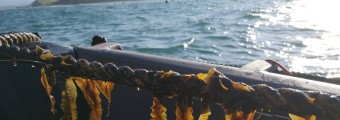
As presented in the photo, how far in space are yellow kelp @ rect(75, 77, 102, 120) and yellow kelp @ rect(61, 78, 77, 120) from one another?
42mm

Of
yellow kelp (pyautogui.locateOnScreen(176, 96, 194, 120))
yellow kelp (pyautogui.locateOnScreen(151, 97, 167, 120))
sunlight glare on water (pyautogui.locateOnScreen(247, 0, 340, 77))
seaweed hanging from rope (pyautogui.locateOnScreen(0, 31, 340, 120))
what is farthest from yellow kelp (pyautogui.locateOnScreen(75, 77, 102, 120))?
sunlight glare on water (pyautogui.locateOnScreen(247, 0, 340, 77))

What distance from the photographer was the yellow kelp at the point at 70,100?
212 centimetres

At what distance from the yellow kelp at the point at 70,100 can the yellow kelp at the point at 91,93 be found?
0.04 m

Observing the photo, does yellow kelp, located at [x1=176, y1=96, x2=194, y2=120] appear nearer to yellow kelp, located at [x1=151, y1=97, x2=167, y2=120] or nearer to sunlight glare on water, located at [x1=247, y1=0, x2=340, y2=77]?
yellow kelp, located at [x1=151, y1=97, x2=167, y2=120]

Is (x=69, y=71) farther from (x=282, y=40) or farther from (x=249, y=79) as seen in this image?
(x=282, y=40)

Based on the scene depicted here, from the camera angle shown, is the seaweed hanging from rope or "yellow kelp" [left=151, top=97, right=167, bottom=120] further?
"yellow kelp" [left=151, top=97, right=167, bottom=120]

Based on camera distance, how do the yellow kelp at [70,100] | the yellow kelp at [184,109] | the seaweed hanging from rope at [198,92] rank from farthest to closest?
the yellow kelp at [70,100], the yellow kelp at [184,109], the seaweed hanging from rope at [198,92]

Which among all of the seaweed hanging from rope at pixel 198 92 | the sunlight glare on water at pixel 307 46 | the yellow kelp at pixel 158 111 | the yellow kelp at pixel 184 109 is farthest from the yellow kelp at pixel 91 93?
the sunlight glare on water at pixel 307 46

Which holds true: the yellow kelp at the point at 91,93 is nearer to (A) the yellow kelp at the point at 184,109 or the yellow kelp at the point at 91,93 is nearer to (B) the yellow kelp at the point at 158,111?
(B) the yellow kelp at the point at 158,111

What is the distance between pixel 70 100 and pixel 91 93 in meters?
0.12

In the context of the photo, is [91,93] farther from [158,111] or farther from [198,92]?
[198,92]

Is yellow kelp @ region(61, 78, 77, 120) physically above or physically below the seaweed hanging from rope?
below

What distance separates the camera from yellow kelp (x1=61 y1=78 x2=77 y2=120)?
6.95 feet

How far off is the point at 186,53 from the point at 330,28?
814cm
